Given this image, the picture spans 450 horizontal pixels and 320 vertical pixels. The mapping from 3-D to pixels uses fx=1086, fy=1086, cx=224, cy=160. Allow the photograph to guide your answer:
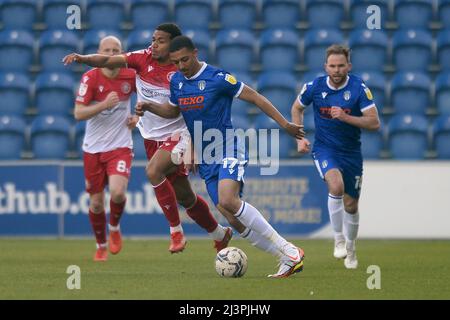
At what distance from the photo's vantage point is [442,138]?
57.4ft

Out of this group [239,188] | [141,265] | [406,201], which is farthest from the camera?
[406,201]

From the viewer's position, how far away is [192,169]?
10.7 metres

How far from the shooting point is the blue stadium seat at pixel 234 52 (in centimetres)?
1883

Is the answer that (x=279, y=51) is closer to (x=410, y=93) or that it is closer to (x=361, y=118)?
(x=410, y=93)

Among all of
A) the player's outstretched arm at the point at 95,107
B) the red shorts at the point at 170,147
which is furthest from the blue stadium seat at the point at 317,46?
the red shorts at the point at 170,147

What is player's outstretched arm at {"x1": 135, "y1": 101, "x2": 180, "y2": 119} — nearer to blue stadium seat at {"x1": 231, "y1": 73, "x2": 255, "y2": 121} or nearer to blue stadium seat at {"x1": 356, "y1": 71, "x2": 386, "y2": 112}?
blue stadium seat at {"x1": 231, "y1": 73, "x2": 255, "y2": 121}

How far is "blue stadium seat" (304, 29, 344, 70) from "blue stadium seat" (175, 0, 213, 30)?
1972 mm

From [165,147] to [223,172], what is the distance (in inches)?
68.1

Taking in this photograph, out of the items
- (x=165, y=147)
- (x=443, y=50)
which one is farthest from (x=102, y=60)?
(x=443, y=50)

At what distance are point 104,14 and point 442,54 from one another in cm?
609

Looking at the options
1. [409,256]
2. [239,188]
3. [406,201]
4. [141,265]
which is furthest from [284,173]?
[239,188]

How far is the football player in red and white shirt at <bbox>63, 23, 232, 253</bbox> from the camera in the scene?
37.0 feet

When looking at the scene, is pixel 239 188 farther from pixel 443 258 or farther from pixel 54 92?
pixel 54 92

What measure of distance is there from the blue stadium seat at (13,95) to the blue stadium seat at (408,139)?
6228mm
